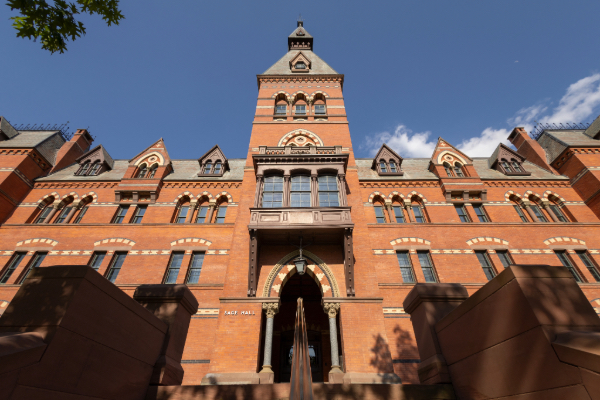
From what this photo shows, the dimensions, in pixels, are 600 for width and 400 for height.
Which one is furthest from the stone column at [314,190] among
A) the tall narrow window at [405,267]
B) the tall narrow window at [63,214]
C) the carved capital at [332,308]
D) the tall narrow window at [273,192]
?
the tall narrow window at [63,214]

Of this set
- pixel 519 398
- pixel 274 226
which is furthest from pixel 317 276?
pixel 519 398

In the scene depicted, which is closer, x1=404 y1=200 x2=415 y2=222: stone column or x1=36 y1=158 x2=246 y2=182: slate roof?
x1=404 y1=200 x2=415 y2=222: stone column

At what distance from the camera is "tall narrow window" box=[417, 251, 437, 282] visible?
1454cm

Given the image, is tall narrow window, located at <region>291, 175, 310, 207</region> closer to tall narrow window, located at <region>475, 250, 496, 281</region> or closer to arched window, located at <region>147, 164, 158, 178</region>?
tall narrow window, located at <region>475, 250, 496, 281</region>

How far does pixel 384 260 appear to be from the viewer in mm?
14953

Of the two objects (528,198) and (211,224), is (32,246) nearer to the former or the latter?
(211,224)

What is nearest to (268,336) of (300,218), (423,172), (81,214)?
(300,218)

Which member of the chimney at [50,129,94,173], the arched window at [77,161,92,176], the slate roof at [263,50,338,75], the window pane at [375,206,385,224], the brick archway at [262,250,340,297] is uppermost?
the slate roof at [263,50,338,75]

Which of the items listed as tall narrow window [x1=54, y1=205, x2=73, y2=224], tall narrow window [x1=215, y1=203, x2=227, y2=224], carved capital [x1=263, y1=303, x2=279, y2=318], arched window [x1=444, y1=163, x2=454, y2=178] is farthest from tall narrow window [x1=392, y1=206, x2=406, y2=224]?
tall narrow window [x1=54, y1=205, x2=73, y2=224]

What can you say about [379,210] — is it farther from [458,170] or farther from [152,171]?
[152,171]

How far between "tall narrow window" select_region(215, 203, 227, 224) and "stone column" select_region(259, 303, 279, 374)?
721cm

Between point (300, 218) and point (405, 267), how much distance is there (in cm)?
665

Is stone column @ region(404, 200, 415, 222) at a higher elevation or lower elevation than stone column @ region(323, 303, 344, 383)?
higher

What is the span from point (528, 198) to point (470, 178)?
386 centimetres
